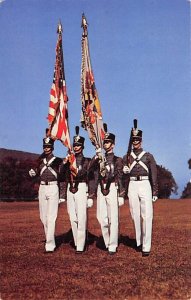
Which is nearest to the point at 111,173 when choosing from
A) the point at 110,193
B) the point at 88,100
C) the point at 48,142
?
the point at 110,193

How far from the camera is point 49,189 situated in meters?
8.87

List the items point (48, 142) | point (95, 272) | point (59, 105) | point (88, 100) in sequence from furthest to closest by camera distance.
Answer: point (88, 100) < point (48, 142) < point (59, 105) < point (95, 272)

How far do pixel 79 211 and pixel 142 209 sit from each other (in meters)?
1.19

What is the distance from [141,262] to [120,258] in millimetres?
523

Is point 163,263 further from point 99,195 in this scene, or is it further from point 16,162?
point 16,162

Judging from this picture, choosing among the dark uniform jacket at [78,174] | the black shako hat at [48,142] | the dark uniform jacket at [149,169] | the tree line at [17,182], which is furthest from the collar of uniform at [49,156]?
the tree line at [17,182]

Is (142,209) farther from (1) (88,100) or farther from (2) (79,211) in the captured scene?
(1) (88,100)

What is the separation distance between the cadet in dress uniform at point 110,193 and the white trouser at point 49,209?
2.75 ft

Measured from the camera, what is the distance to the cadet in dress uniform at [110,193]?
8633 millimetres

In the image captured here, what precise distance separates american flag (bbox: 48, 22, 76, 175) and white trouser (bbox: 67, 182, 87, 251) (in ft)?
1.39

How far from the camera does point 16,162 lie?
37.9 meters

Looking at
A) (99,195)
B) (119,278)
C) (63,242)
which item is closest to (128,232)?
(63,242)

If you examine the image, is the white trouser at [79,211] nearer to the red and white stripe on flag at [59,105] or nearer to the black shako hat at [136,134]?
the red and white stripe on flag at [59,105]

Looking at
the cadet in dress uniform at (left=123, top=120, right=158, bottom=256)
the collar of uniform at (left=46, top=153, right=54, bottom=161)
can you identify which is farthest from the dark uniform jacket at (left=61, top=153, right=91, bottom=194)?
the cadet in dress uniform at (left=123, top=120, right=158, bottom=256)
